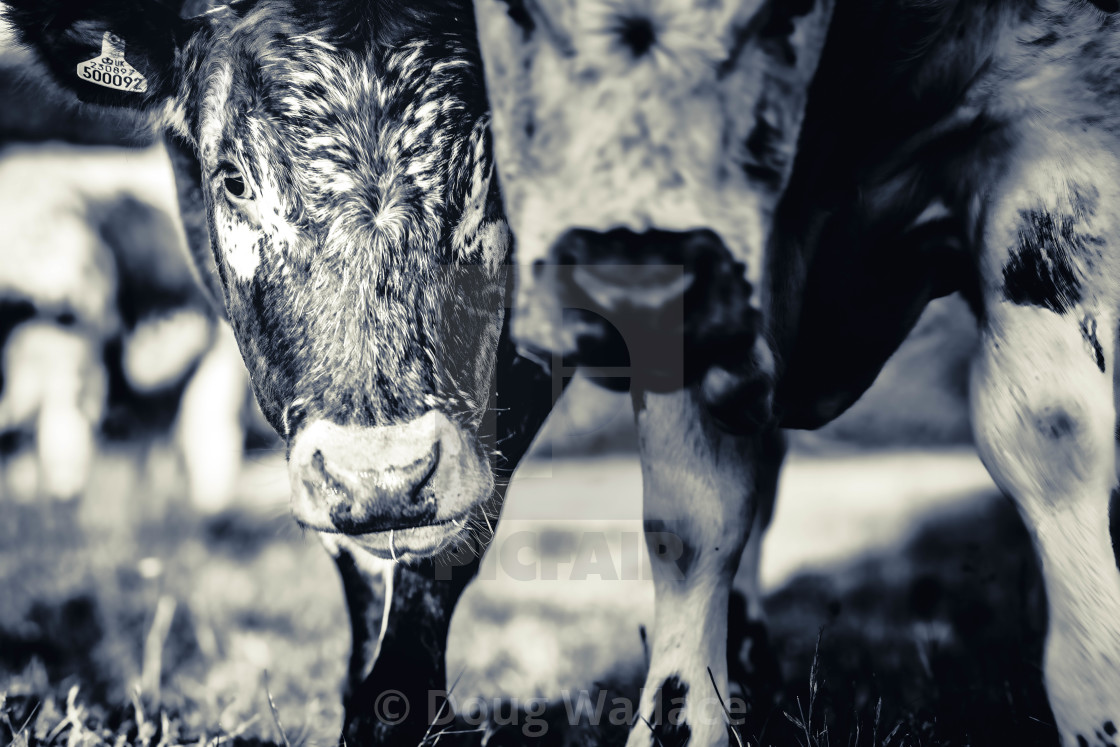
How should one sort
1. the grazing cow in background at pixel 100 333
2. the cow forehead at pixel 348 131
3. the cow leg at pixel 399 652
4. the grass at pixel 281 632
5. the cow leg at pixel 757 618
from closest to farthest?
1. the cow forehead at pixel 348 131
2. the cow leg at pixel 399 652
3. the grass at pixel 281 632
4. the cow leg at pixel 757 618
5. the grazing cow in background at pixel 100 333

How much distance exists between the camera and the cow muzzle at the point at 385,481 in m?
1.33

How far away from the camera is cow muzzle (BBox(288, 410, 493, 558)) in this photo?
4.36 feet

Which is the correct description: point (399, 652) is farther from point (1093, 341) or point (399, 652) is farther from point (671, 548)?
point (1093, 341)

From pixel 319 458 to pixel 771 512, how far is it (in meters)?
1.37

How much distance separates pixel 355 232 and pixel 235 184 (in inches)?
11.8

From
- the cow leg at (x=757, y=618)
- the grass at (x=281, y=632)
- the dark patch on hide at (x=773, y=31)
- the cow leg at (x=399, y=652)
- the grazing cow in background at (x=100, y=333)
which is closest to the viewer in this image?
the dark patch on hide at (x=773, y=31)

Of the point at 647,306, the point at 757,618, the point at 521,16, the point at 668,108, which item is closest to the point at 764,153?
the point at 668,108

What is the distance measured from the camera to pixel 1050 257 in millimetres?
1201

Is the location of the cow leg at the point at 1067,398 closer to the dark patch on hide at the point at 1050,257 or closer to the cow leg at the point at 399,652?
the dark patch on hide at the point at 1050,257

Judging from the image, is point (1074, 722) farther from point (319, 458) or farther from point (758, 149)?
point (319, 458)

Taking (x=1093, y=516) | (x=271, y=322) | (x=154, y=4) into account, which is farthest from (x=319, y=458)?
(x=1093, y=516)

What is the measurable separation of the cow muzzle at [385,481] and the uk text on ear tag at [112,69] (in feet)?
2.97

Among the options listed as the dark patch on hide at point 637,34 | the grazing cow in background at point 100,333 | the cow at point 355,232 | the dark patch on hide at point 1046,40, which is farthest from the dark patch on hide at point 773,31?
the grazing cow in background at point 100,333

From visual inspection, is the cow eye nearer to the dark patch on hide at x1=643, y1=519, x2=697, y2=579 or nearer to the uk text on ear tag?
the uk text on ear tag
